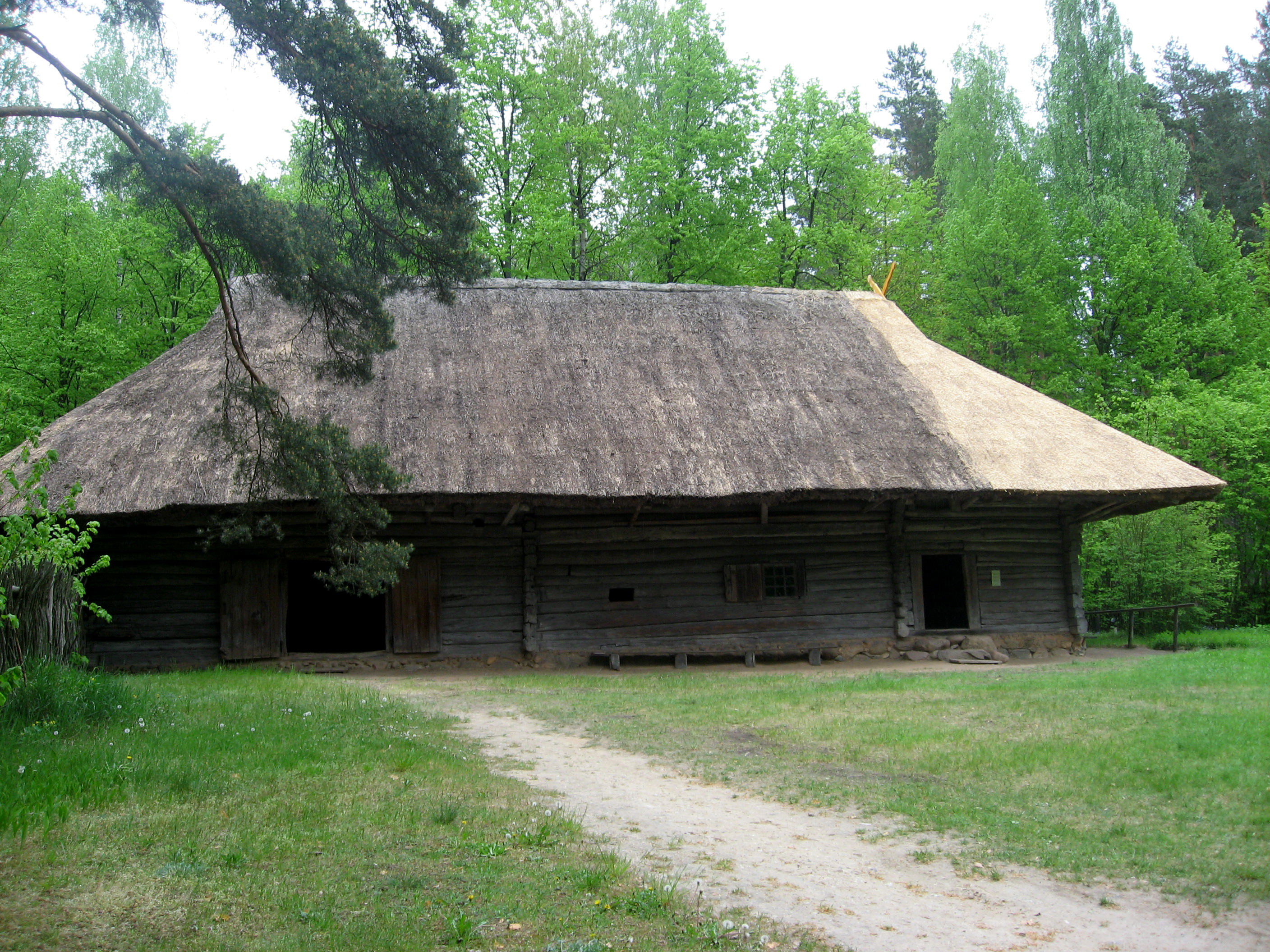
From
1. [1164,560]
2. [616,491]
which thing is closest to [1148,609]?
[1164,560]

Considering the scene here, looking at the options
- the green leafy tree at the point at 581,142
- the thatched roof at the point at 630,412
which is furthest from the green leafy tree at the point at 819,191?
the thatched roof at the point at 630,412

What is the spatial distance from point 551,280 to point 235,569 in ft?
26.5

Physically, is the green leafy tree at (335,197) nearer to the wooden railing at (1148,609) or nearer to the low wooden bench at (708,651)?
the low wooden bench at (708,651)

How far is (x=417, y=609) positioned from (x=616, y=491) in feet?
12.7

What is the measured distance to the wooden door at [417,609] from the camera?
14.8 metres

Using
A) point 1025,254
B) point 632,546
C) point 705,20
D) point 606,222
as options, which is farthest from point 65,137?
point 1025,254

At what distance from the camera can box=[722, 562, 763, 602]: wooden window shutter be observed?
618 inches

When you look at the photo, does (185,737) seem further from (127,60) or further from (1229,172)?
(1229,172)

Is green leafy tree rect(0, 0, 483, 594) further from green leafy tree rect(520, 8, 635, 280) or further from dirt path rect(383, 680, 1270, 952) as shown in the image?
green leafy tree rect(520, 8, 635, 280)

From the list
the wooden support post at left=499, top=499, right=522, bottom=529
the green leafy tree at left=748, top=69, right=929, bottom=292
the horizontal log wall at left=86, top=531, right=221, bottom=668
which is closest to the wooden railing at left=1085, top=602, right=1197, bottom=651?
the wooden support post at left=499, top=499, right=522, bottom=529

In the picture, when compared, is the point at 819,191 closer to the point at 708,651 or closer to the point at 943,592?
the point at 943,592

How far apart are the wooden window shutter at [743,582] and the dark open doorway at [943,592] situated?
6.36 meters

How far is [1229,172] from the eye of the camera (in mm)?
34938

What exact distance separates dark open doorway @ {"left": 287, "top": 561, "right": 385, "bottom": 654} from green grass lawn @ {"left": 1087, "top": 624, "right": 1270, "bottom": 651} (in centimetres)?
1461
